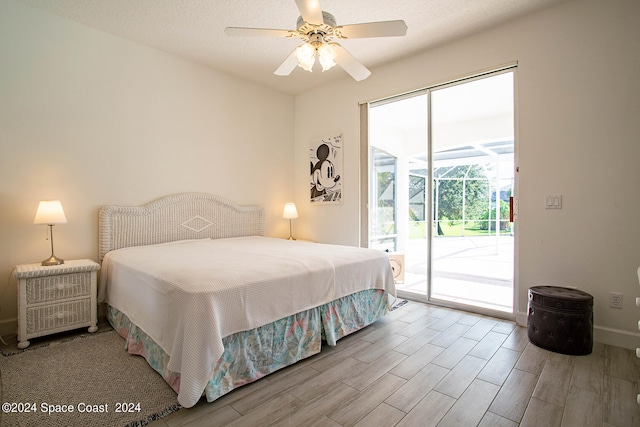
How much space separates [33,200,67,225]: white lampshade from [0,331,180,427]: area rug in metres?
A: 0.99

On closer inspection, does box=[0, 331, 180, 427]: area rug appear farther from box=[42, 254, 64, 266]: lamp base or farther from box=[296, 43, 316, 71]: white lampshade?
box=[296, 43, 316, 71]: white lampshade

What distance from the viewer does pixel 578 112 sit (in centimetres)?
257

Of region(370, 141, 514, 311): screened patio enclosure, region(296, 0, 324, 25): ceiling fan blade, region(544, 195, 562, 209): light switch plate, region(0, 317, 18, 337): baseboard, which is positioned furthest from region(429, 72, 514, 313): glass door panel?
region(0, 317, 18, 337): baseboard

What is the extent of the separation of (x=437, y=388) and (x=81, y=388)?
2.12 meters

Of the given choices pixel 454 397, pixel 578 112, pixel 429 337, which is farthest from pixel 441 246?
pixel 454 397

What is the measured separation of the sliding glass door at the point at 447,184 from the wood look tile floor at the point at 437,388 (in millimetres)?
1046

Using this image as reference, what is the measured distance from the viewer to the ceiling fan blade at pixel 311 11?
72.4 inches

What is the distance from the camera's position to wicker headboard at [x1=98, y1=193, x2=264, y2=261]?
310cm

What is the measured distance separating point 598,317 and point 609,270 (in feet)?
1.29

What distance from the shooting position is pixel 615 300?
243cm

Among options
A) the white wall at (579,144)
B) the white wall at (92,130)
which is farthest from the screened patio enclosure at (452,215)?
the white wall at (92,130)

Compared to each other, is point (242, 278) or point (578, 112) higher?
point (578, 112)

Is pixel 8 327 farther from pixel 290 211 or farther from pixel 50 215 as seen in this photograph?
pixel 290 211

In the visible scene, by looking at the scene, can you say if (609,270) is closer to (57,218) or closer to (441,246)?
(441,246)
